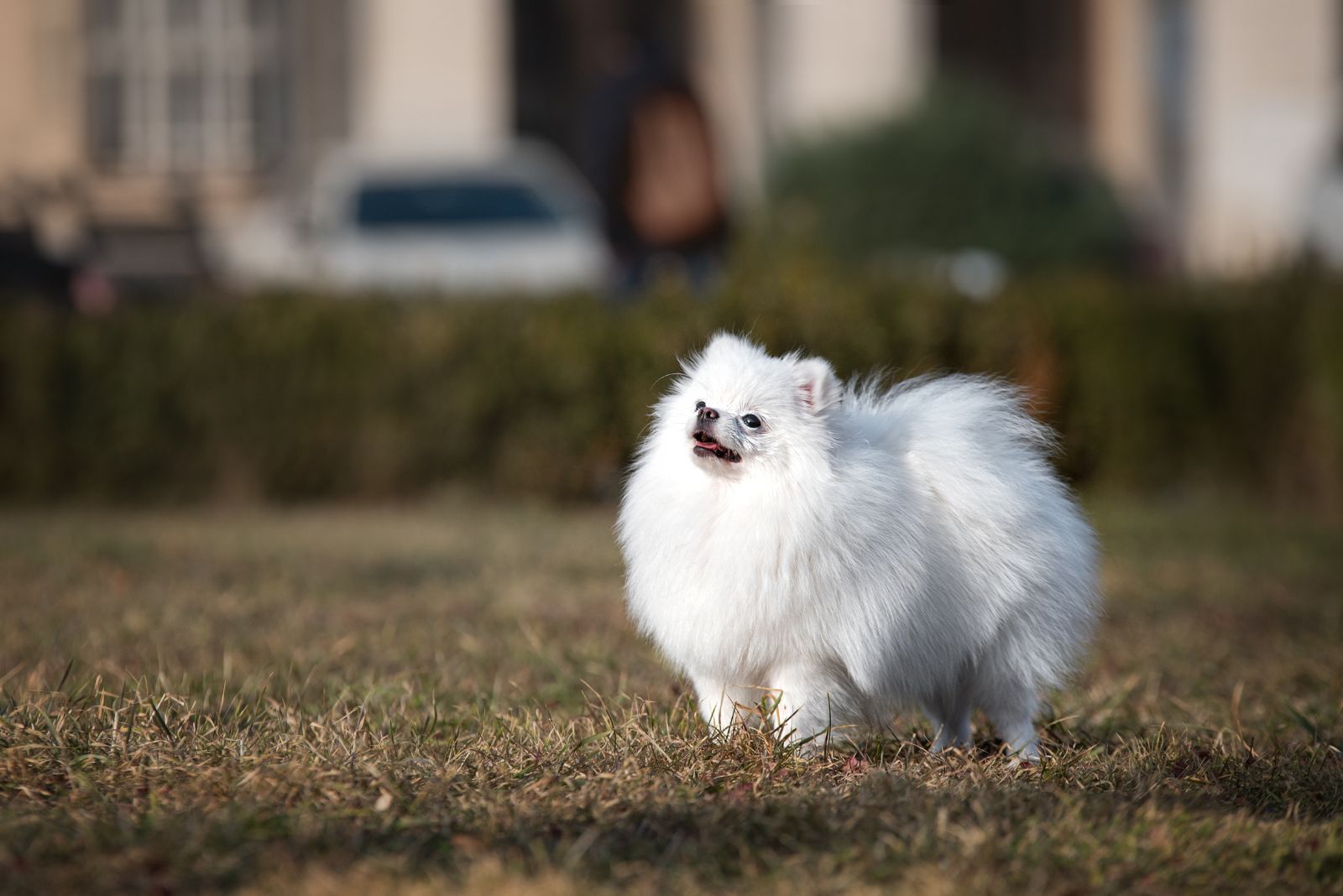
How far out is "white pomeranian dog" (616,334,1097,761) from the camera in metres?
3.62

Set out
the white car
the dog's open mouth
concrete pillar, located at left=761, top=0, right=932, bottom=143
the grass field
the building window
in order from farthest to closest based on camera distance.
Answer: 1. the building window
2. concrete pillar, located at left=761, top=0, right=932, bottom=143
3. the white car
4. the dog's open mouth
5. the grass field

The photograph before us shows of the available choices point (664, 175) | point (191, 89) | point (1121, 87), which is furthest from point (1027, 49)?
point (664, 175)

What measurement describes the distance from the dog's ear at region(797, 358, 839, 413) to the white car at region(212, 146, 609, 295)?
853cm

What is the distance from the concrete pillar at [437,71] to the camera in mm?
18625

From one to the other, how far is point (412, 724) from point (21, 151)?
1982 centimetres

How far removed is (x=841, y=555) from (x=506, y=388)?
5972mm

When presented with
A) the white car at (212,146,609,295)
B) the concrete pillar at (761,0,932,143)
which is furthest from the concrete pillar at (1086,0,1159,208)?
the white car at (212,146,609,295)

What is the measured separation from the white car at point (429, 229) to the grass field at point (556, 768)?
679 centimetres

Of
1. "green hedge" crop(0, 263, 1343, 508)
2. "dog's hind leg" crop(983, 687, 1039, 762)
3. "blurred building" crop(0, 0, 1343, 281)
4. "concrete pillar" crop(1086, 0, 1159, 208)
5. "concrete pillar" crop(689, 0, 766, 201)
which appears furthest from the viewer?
"concrete pillar" crop(1086, 0, 1159, 208)

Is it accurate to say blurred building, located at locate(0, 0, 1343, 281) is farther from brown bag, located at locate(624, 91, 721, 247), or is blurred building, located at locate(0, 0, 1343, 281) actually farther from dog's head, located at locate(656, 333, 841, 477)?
dog's head, located at locate(656, 333, 841, 477)

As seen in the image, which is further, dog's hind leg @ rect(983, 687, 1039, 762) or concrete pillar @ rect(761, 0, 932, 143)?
concrete pillar @ rect(761, 0, 932, 143)

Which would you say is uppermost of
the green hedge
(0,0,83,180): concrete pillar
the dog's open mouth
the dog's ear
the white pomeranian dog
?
(0,0,83,180): concrete pillar

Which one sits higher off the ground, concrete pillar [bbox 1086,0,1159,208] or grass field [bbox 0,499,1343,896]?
concrete pillar [bbox 1086,0,1159,208]

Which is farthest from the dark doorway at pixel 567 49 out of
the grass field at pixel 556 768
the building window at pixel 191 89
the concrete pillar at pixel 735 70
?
the grass field at pixel 556 768
